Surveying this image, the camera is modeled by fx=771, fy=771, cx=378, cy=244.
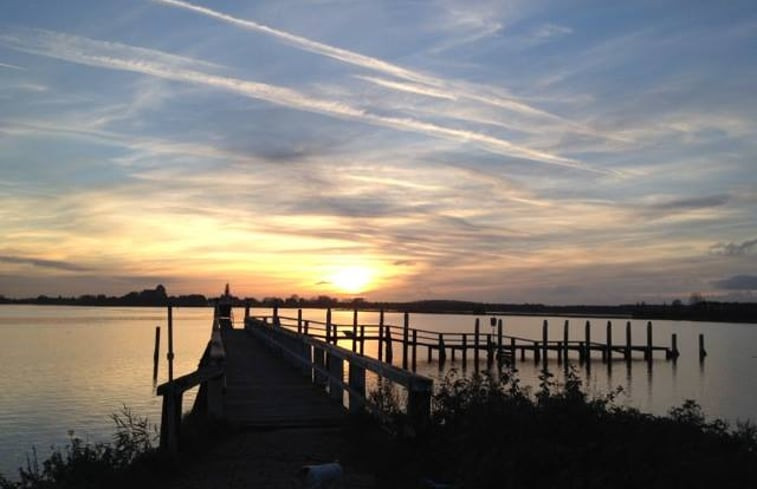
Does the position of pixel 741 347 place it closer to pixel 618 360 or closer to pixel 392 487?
pixel 618 360

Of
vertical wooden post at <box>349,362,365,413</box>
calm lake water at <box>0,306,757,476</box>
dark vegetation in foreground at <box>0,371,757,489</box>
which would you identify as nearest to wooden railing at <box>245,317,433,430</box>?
vertical wooden post at <box>349,362,365,413</box>

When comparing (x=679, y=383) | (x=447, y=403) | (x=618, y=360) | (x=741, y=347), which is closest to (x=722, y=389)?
(x=679, y=383)

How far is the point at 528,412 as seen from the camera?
26.0ft

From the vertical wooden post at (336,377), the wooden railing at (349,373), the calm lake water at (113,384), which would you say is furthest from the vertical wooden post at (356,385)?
the calm lake water at (113,384)

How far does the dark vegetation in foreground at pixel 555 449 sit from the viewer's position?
6.08 metres

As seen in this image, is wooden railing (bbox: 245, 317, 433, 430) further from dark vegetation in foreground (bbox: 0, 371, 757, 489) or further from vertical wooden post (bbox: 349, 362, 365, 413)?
dark vegetation in foreground (bbox: 0, 371, 757, 489)

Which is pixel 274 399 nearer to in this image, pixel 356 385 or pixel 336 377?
pixel 336 377

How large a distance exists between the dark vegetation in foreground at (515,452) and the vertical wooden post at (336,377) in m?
3.96

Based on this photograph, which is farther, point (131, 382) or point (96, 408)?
point (131, 382)

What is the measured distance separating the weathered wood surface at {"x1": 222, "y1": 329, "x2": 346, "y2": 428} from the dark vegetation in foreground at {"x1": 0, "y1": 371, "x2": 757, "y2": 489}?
2.09 m

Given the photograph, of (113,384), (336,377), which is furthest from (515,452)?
(113,384)

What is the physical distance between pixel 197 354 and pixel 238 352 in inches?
1214

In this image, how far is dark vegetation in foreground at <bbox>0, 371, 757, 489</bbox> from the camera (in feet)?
20.3

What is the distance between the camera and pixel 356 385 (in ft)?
42.2
